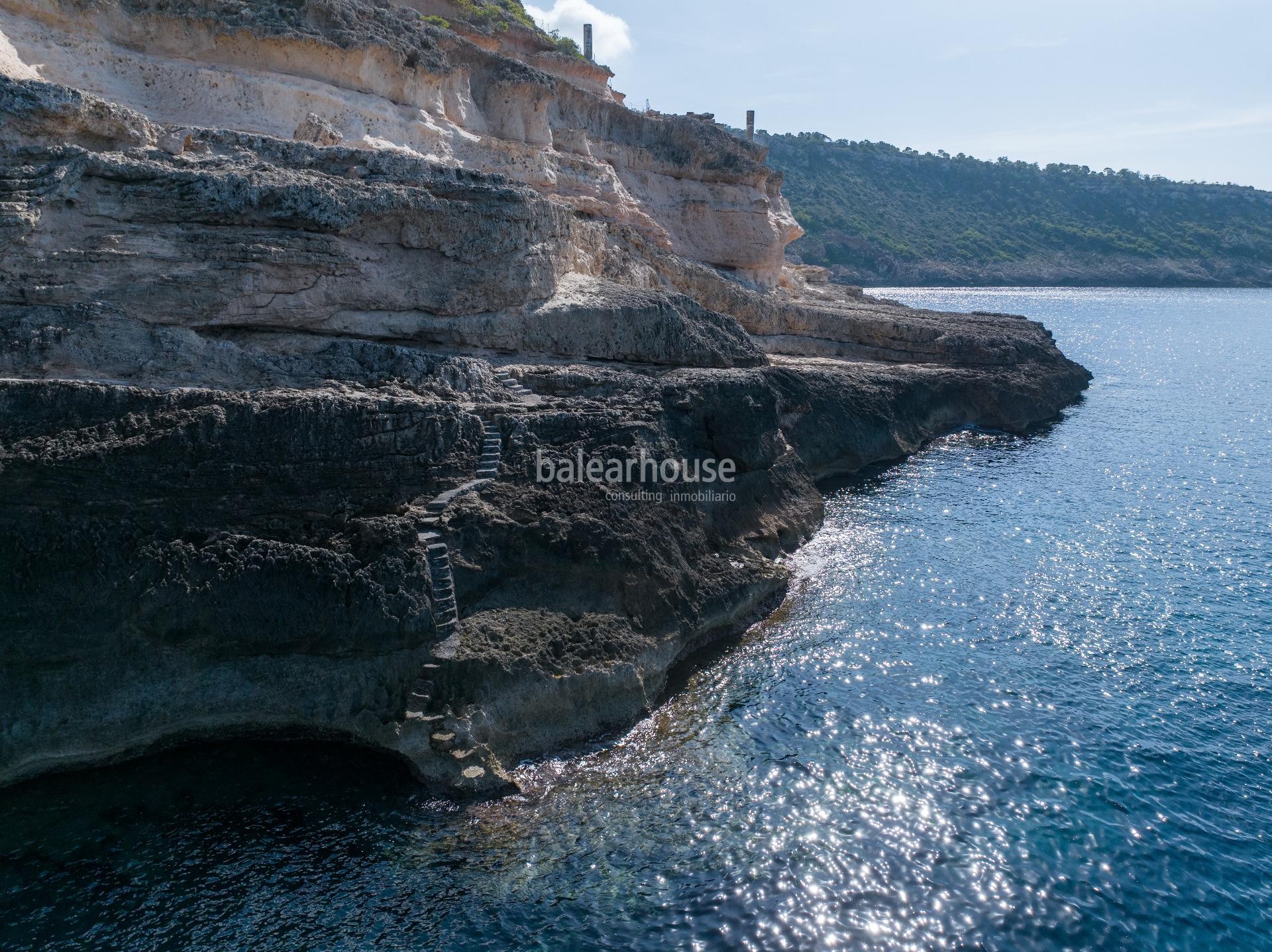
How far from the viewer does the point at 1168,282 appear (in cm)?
12581

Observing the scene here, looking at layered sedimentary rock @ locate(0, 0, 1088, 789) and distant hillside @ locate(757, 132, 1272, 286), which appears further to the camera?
distant hillside @ locate(757, 132, 1272, 286)

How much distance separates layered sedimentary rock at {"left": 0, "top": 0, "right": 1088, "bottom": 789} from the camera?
14.9 m

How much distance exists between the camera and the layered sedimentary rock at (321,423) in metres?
14.9

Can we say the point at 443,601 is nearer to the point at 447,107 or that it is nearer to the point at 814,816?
the point at 814,816

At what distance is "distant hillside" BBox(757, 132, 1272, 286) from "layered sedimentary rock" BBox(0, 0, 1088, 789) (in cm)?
9541

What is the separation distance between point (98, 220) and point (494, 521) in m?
10.1

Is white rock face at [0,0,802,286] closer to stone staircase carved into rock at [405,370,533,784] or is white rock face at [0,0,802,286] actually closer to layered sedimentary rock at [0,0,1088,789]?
layered sedimentary rock at [0,0,1088,789]

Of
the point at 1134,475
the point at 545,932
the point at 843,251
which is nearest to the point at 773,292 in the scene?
the point at 1134,475

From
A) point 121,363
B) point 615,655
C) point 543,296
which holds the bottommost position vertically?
point 615,655

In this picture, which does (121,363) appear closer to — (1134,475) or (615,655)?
(615,655)

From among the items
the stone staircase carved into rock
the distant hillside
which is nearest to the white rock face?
the stone staircase carved into rock

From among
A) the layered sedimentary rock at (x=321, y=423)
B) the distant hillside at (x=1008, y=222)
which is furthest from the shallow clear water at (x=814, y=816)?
the distant hillside at (x=1008, y=222)

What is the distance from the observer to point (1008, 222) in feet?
452

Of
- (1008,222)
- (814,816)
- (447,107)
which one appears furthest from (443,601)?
(1008,222)
